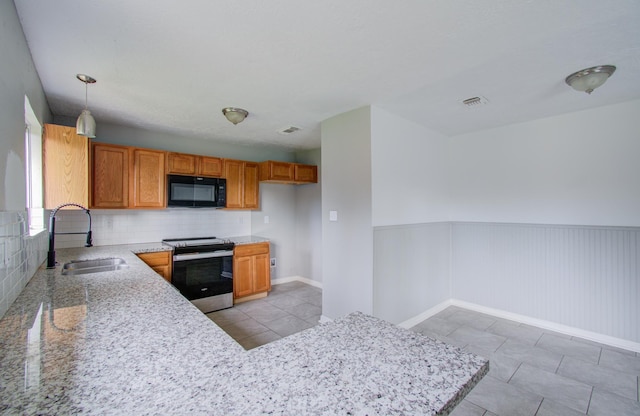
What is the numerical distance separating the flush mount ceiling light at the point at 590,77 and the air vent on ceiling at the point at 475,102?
60cm

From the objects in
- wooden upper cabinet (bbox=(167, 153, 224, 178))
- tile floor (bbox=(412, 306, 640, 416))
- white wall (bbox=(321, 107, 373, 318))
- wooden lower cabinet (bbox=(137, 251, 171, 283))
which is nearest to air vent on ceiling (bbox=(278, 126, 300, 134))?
white wall (bbox=(321, 107, 373, 318))

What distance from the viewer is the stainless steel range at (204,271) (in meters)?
3.47

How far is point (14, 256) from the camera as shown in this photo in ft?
4.76

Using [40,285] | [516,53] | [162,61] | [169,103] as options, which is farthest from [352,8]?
[40,285]

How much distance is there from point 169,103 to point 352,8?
2.10 m

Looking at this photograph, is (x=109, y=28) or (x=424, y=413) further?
(x=109, y=28)

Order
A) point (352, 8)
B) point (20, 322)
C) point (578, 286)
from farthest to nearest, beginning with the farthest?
point (578, 286)
point (352, 8)
point (20, 322)

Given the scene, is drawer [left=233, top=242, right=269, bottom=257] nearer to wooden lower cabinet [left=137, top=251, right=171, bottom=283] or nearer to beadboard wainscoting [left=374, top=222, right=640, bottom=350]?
wooden lower cabinet [left=137, top=251, right=171, bottom=283]

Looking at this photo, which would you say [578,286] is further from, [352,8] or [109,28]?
[109,28]

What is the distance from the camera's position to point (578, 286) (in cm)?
302

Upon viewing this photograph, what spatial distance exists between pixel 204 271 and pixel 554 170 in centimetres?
427

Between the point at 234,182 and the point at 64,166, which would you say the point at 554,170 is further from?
the point at 64,166

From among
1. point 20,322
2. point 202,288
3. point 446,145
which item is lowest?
point 202,288

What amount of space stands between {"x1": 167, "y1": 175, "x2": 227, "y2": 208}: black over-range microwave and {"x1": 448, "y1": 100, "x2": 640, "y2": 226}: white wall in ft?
10.7
